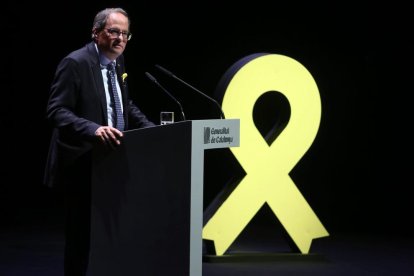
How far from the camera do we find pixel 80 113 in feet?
10.2

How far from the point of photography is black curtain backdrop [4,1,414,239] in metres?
6.97

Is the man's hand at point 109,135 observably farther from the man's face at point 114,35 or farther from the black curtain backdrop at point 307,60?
the black curtain backdrop at point 307,60

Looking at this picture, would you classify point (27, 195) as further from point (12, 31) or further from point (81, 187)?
point (81, 187)

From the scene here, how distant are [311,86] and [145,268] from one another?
9.40 feet

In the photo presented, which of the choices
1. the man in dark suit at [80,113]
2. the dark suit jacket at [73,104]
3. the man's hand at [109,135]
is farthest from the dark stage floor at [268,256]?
the man's hand at [109,135]

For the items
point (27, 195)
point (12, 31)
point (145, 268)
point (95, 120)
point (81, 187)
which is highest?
point (12, 31)

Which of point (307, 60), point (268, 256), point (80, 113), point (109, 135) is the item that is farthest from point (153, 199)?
point (307, 60)

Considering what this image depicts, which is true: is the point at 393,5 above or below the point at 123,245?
above

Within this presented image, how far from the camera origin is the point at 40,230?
20.1ft

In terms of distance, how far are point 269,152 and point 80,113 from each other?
2.37 metres

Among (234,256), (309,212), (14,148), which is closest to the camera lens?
(234,256)

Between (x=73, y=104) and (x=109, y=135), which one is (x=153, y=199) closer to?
(x=109, y=135)

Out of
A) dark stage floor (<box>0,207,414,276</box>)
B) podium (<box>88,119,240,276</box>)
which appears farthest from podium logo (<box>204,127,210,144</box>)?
dark stage floor (<box>0,207,414,276</box>)

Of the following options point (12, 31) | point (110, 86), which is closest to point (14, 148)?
point (12, 31)
